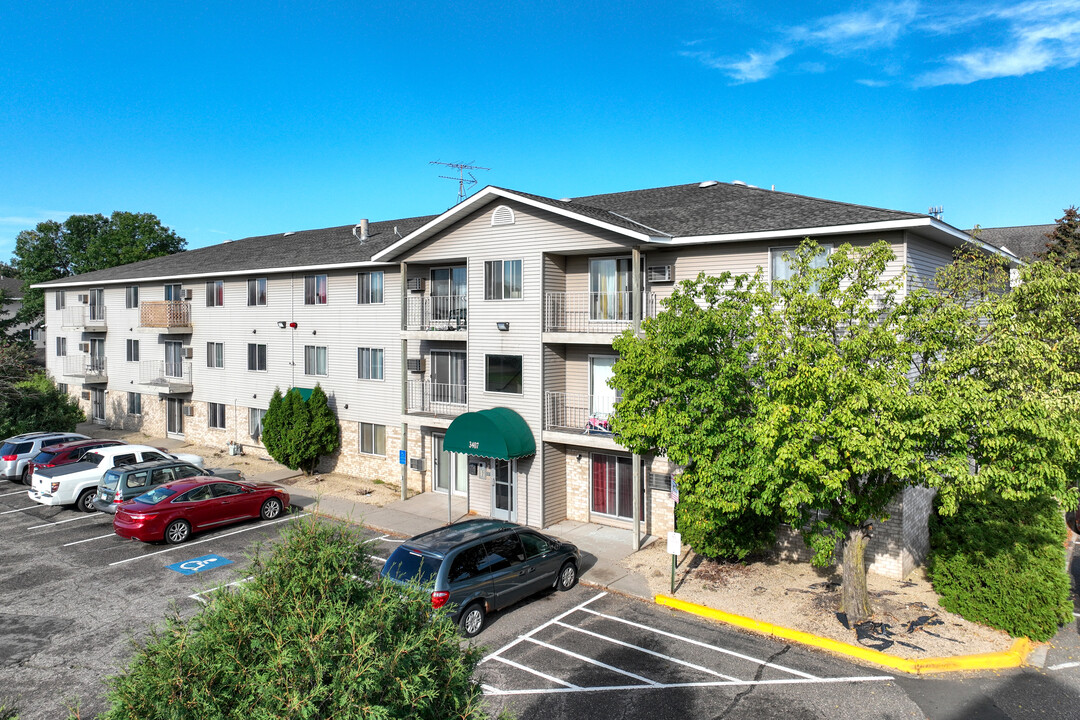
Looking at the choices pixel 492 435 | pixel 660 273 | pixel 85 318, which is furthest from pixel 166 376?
pixel 660 273

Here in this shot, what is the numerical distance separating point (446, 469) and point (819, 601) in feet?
42.3

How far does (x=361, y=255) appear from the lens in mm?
25109

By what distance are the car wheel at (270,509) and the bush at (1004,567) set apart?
16.8m

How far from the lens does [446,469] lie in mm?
23156

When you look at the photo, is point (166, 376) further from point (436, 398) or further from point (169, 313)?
point (436, 398)

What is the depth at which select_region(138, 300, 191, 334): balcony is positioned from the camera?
31470 millimetres

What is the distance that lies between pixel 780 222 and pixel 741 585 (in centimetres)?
828

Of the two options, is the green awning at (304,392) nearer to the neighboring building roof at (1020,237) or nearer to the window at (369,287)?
the window at (369,287)

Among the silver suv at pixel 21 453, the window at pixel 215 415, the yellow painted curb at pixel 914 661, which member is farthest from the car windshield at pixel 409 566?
the window at pixel 215 415

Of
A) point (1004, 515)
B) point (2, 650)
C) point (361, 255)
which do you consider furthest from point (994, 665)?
point (361, 255)

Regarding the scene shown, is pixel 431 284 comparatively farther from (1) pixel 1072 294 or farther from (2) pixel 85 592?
(1) pixel 1072 294

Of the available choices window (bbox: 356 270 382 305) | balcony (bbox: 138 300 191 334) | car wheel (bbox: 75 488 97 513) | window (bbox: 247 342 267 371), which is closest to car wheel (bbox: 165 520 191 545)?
car wheel (bbox: 75 488 97 513)

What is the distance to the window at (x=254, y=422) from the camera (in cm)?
2894

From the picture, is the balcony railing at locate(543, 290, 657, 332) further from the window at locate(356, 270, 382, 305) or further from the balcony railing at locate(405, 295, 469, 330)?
the window at locate(356, 270, 382, 305)
